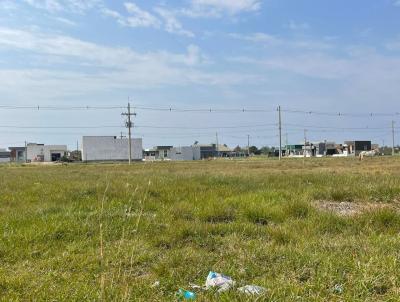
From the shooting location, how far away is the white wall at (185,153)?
5866 inches

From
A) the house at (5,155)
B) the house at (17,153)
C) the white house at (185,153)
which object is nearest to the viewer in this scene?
the house at (17,153)

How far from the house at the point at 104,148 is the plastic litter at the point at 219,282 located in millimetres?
118807

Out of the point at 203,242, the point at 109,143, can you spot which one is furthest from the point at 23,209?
the point at 109,143

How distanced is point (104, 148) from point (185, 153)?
33.1m

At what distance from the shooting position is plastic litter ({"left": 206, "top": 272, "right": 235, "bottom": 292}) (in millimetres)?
4399

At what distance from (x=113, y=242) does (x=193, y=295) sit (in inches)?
123

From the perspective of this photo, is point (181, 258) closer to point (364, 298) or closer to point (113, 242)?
point (113, 242)

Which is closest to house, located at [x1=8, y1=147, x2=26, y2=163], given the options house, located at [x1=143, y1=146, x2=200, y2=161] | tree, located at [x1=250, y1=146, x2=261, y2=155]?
house, located at [x1=143, y1=146, x2=200, y2=161]

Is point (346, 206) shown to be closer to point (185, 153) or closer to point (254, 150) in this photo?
point (185, 153)

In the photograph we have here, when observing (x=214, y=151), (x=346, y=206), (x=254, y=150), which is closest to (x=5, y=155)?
(x=214, y=151)

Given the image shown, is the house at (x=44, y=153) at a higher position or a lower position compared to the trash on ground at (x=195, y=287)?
higher

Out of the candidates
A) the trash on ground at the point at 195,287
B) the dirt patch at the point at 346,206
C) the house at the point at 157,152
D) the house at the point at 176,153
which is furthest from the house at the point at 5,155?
the trash on ground at the point at 195,287

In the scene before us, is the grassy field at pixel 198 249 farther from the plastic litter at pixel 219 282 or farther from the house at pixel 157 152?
the house at pixel 157 152

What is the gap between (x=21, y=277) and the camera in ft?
16.8
